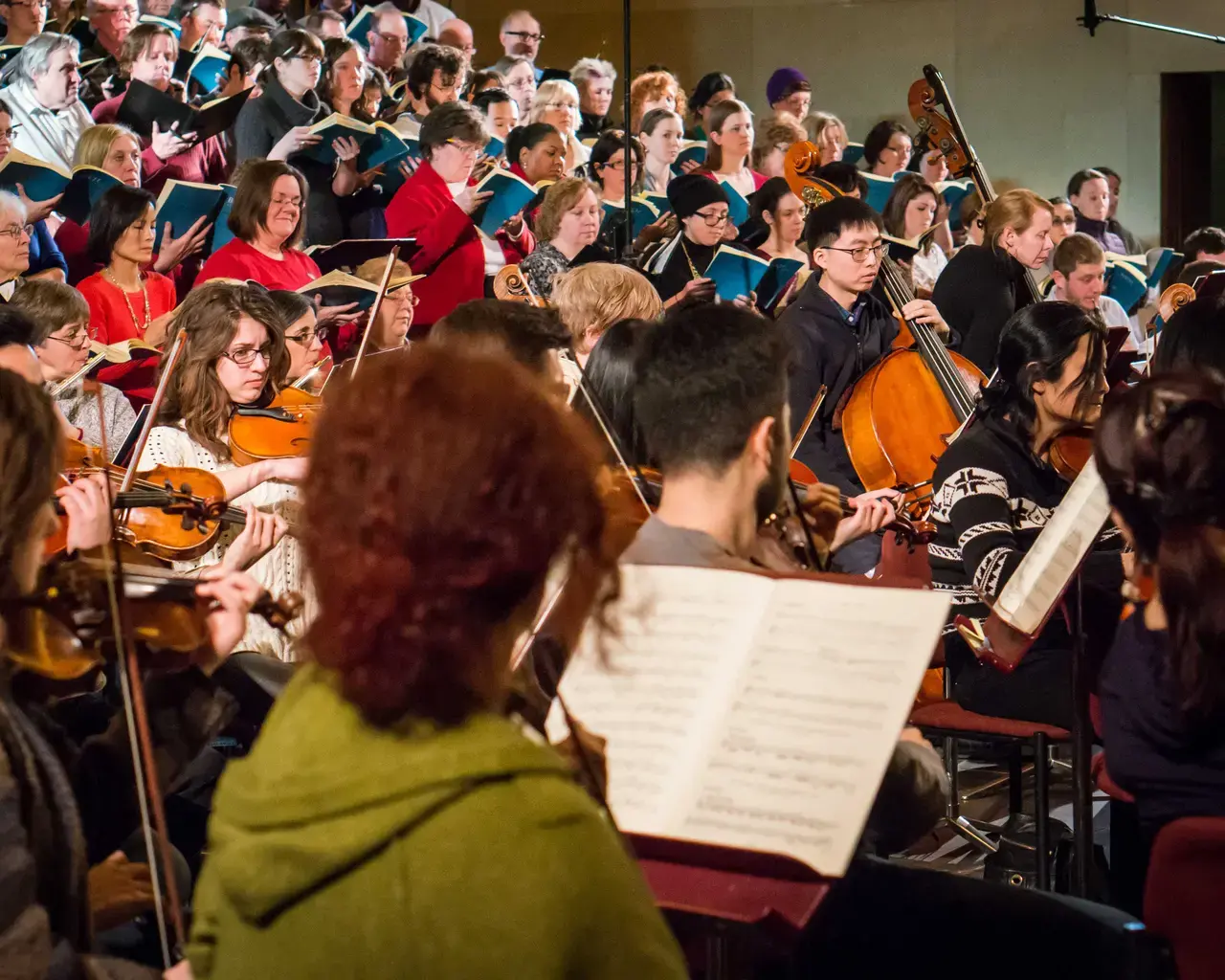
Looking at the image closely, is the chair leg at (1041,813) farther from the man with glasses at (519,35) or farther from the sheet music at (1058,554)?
the man with glasses at (519,35)

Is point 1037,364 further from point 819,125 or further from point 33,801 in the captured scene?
point 819,125

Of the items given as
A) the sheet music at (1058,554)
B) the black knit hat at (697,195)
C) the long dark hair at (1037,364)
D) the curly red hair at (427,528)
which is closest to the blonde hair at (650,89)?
the black knit hat at (697,195)

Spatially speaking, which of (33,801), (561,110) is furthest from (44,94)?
(33,801)

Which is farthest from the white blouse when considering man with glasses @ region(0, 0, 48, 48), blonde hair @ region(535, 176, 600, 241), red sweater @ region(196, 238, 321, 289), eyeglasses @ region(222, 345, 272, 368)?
man with glasses @ region(0, 0, 48, 48)

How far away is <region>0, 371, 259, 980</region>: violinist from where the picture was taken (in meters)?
1.47

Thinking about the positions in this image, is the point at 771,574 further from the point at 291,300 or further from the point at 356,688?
the point at 291,300

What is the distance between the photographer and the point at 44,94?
15.8 feet

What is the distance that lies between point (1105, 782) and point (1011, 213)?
10.6 feet

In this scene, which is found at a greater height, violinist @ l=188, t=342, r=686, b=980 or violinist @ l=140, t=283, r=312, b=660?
violinist @ l=188, t=342, r=686, b=980

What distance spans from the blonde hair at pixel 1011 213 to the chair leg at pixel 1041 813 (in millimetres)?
2937

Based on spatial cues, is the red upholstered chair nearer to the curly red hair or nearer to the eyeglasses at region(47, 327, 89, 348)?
the curly red hair

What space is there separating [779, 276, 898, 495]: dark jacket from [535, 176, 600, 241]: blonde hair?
0.90 m

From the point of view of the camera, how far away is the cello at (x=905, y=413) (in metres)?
3.71

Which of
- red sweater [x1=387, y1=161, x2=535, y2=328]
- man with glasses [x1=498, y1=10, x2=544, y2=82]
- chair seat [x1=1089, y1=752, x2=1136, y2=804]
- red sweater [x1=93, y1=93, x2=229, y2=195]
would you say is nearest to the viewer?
chair seat [x1=1089, y1=752, x2=1136, y2=804]
